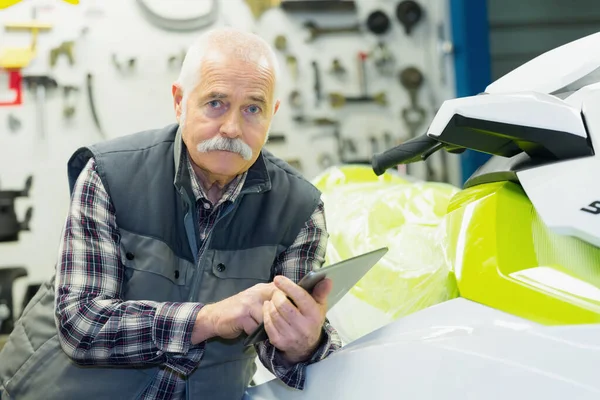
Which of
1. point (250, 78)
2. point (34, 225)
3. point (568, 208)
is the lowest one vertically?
point (34, 225)

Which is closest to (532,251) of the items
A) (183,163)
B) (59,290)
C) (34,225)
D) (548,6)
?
(183,163)

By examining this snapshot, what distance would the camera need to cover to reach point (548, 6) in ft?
11.5

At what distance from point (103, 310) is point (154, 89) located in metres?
2.23

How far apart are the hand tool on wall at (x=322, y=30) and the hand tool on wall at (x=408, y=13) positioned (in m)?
0.24

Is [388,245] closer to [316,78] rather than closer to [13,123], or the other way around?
[316,78]

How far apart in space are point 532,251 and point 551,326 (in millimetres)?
129

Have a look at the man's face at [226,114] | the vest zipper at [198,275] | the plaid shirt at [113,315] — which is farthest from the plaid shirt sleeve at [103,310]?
the man's face at [226,114]

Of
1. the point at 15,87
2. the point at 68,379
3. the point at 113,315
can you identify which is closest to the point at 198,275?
the point at 113,315

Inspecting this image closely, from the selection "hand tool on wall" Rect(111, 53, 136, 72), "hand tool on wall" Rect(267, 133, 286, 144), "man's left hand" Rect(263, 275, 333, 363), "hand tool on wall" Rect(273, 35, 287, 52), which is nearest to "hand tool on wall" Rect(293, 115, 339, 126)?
"hand tool on wall" Rect(267, 133, 286, 144)

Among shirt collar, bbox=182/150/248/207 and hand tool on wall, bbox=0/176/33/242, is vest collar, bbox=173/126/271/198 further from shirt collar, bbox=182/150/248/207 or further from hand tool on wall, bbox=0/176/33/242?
hand tool on wall, bbox=0/176/33/242

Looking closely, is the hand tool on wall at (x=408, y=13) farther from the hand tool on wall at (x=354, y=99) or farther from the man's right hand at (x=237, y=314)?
the man's right hand at (x=237, y=314)

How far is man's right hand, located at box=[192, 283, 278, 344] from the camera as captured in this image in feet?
3.28

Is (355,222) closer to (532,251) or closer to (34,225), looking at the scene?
(532,251)

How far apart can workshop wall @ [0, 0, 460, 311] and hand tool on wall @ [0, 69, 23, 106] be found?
0.02 metres
